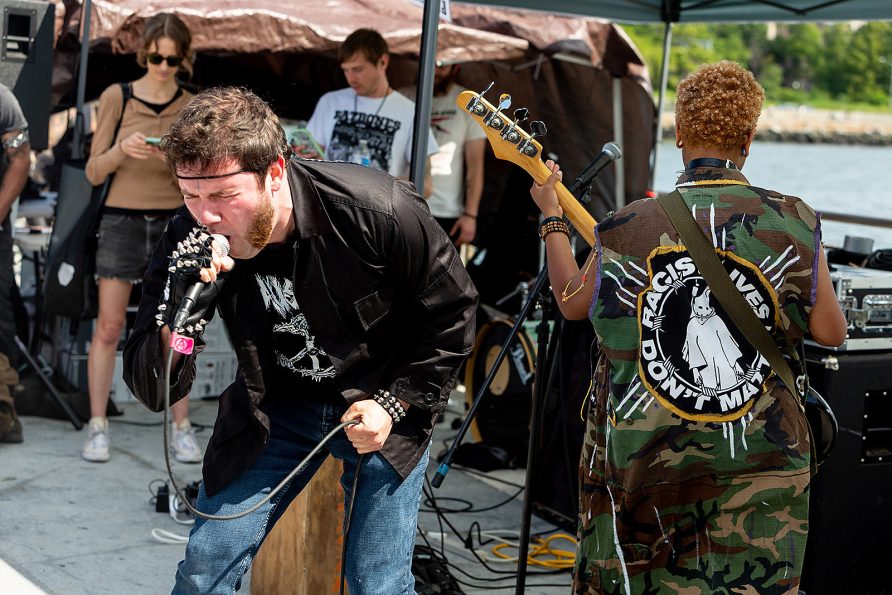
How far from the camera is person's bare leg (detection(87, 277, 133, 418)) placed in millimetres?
5555

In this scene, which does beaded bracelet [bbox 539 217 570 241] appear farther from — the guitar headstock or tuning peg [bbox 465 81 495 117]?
tuning peg [bbox 465 81 495 117]

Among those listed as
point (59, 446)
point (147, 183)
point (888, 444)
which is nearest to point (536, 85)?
point (147, 183)

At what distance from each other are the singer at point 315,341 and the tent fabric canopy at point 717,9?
14.5 feet

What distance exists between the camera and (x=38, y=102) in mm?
6070

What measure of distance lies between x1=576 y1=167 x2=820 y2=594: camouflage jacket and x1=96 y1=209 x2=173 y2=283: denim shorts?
10.8ft

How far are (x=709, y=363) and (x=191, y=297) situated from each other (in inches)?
48.7

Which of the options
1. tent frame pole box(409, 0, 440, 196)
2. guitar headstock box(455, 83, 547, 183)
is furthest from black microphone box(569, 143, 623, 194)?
tent frame pole box(409, 0, 440, 196)

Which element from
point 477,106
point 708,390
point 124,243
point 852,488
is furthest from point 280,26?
point 708,390

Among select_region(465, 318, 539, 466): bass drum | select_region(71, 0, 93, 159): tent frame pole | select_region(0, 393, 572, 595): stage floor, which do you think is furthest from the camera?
select_region(71, 0, 93, 159): tent frame pole

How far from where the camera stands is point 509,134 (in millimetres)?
3652

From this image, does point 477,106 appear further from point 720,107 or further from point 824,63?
point 824,63

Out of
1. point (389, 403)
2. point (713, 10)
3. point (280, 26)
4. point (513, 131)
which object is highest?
point (713, 10)

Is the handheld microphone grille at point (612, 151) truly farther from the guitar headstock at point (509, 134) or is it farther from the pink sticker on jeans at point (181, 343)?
the pink sticker on jeans at point (181, 343)

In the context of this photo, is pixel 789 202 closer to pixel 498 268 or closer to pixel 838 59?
pixel 498 268
